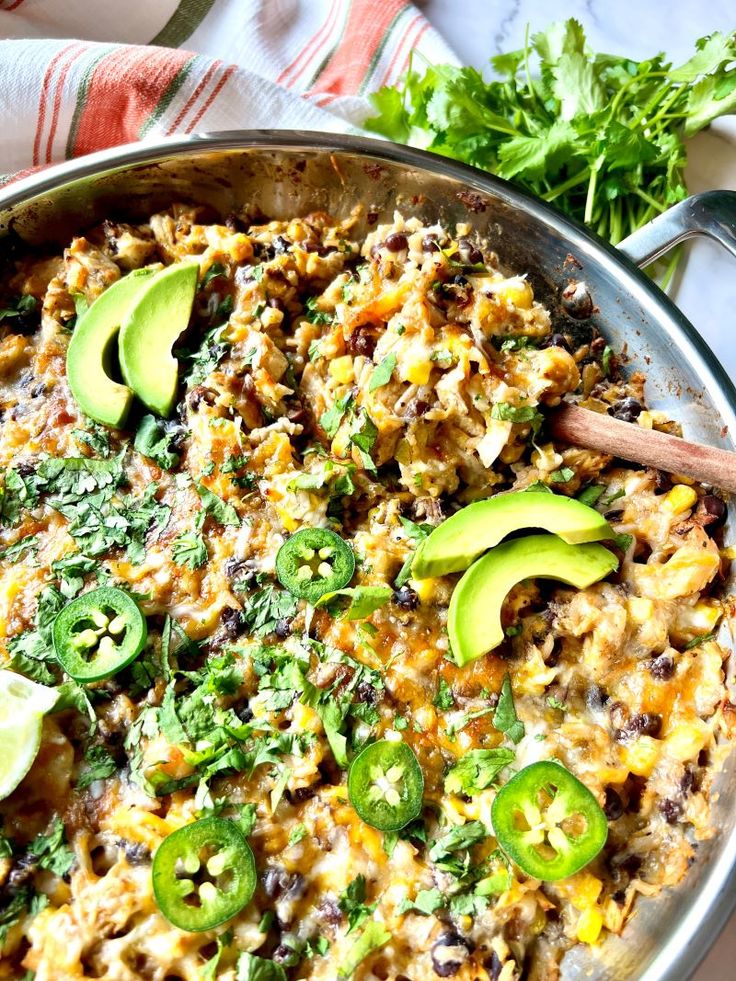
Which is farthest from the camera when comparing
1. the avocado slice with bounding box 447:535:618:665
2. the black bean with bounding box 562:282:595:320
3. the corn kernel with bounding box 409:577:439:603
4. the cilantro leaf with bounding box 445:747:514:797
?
the black bean with bounding box 562:282:595:320

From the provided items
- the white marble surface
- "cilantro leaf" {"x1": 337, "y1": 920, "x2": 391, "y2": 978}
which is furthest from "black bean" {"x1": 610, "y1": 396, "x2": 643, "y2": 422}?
the white marble surface

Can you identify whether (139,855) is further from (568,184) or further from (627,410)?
(568,184)

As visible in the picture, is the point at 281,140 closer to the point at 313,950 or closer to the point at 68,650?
the point at 68,650

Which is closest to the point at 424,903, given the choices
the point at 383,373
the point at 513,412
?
the point at 513,412

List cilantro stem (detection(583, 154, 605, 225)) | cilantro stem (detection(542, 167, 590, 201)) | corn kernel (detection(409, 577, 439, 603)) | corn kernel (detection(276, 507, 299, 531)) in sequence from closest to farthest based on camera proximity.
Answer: corn kernel (detection(409, 577, 439, 603)) < corn kernel (detection(276, 507, 299, 531)) < cilantro stem (detection(583, 154, 605, 225)) < cilantro stem (detection(542, 167, 590, 201))

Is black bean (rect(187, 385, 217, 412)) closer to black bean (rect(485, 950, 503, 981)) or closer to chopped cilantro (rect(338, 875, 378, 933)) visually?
chopped cilantro (rect(338, 875, 378, 933))

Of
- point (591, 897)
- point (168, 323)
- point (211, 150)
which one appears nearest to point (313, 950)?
point (591, 897)
